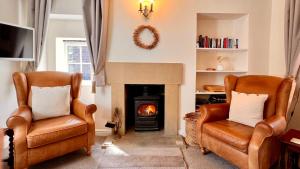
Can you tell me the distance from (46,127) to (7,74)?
114 centimetres

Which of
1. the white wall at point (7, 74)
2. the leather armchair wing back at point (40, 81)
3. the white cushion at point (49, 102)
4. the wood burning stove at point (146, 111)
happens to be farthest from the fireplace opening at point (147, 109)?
the white wall at point (7, 74)

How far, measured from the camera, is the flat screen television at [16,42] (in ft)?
8.46

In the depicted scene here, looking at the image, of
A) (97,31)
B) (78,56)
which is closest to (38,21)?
(97,31)

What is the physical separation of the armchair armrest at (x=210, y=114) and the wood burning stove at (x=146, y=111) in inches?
39.3

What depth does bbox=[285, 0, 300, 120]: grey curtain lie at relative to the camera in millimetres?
2770

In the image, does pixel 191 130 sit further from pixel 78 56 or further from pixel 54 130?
pixel 78 56

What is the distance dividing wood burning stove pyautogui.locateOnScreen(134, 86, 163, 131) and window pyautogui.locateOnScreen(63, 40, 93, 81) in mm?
1163

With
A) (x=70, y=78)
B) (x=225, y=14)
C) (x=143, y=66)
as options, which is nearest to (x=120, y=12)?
(x=143, y=66)

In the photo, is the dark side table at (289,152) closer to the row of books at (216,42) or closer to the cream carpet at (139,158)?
the cream carpet at (139,158)

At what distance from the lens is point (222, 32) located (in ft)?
12.6

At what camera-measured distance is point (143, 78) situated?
3.39 m

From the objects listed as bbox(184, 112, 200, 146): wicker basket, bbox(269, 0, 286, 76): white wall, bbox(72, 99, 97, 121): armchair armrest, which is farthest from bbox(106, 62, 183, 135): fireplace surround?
bbox(269, 0, 286, 76): white wall

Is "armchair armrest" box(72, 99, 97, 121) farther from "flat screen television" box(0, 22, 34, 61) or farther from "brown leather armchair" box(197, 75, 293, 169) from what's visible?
"brown leather armchair" box(197, 75, 293, 169)

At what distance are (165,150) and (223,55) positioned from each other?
206 cm
